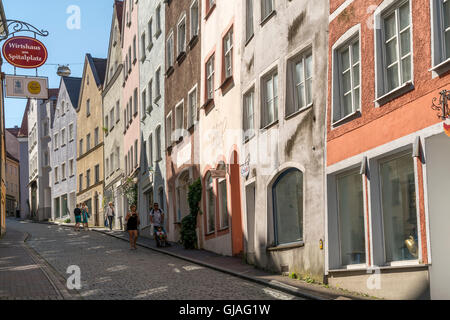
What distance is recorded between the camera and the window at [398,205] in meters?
12.3

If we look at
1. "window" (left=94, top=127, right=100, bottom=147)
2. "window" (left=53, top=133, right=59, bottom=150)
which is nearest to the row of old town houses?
"window" (left=94, top=127, right=100, bottom=147)

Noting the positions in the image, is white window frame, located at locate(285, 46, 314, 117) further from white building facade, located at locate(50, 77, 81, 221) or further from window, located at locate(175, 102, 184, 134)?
white building facade, located at locate(50, 77, 81, 221)

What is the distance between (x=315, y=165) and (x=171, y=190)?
16476 mm

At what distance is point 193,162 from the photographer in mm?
27484

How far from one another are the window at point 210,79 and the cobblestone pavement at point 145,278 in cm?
565

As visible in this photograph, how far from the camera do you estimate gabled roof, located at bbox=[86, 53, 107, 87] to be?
54406 millimetres

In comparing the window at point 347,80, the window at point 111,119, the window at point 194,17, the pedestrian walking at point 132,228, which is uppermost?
the window at point 194,17

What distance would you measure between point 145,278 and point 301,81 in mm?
5607

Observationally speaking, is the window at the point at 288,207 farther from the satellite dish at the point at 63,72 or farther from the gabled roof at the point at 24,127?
the gabled roof at the point at 24,127

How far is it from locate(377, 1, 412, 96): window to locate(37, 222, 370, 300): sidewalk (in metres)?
3.64

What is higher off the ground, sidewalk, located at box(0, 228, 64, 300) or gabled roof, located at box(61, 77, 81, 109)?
gabled roof, located at box(61, 77, 81, 109)

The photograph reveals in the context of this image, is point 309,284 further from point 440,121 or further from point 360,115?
point 440,121

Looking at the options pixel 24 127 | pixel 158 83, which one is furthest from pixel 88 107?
pixel 24 127

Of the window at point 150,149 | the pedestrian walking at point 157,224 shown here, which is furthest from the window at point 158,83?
the pedestrian walking at point 157,224
